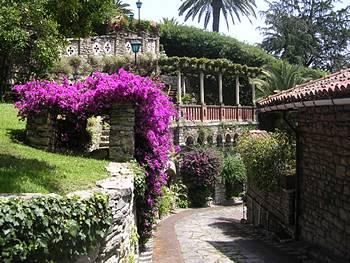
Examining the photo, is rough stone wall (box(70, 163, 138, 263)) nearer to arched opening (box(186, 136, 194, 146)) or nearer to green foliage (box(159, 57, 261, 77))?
arched opening (box(186, 136, 194, 146))

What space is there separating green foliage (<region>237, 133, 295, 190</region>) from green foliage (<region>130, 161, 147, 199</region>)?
3819mm

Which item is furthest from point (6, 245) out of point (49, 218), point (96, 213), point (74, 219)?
point (96, 213)

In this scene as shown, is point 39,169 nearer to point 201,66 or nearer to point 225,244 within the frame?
point 225,244

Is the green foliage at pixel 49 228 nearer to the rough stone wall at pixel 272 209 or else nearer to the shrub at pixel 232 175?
the rough stone wall at pixel 272 209

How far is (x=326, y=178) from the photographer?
30.3 ft

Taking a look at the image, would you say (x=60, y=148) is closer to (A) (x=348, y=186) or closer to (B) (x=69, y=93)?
(B) (x=69, y=93)

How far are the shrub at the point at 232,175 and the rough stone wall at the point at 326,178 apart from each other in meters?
15.5

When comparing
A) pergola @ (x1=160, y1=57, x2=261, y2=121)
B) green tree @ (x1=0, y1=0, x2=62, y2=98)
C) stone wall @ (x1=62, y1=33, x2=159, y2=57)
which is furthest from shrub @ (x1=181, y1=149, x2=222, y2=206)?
green tree @ (x1=0, y1=0, x2=62, y2=98)

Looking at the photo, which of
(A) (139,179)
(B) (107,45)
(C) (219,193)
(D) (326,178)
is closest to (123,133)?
(A) (139,179)

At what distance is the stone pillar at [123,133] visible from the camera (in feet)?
36.2

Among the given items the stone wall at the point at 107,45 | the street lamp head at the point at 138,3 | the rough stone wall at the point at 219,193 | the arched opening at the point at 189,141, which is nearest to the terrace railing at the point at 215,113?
the arched opening at the point at 189,141

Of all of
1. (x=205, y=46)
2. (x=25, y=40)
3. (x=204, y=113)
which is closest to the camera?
(x=25, y=40)

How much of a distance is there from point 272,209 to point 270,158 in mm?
1501

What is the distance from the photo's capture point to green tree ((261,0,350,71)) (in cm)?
4094
